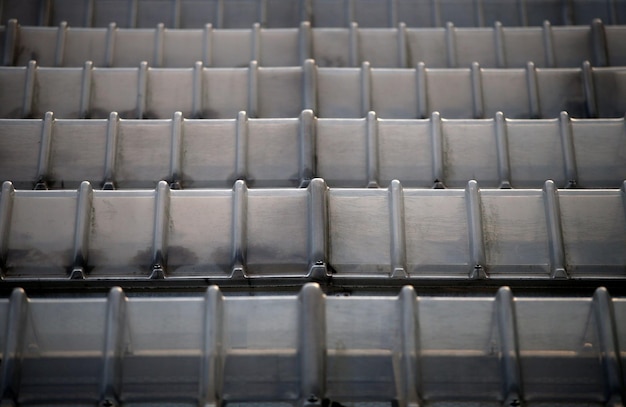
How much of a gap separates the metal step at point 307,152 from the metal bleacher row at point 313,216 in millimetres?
12

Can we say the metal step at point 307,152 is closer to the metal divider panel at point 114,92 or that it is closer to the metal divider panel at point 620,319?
the metal divider panel at point 114,92

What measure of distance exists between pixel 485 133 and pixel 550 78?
0.89 meters

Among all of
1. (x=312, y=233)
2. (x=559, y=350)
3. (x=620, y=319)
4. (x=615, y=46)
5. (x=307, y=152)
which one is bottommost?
(x=559, y=350)

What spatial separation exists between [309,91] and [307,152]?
69 cm

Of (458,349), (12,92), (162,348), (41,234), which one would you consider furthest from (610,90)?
(12,92)

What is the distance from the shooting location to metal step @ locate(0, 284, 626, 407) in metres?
3.94

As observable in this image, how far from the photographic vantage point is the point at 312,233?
4.63 meters

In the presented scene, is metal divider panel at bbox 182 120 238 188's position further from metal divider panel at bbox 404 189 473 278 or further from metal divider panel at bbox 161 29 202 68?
metal divider panel at bbox 161 29 202 68

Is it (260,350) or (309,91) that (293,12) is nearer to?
(309,91)

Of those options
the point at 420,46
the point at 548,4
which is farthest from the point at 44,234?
the point at 548,4

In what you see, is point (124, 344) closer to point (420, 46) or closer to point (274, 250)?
point (274, 250)

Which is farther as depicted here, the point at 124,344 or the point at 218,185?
the point at 218,185

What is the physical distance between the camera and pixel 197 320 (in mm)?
4047

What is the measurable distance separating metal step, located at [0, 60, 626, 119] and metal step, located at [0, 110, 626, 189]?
43 centimetres
